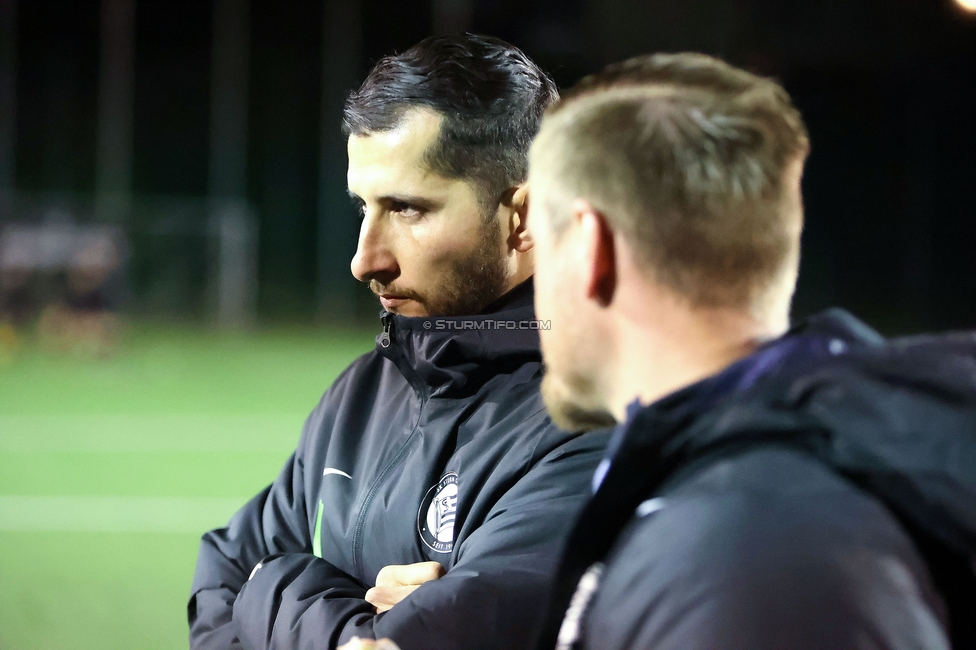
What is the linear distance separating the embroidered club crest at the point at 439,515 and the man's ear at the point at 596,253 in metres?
0.77

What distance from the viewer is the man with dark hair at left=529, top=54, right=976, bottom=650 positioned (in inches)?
36.1

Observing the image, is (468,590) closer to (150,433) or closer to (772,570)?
(772,570)

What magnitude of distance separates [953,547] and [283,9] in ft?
68.5

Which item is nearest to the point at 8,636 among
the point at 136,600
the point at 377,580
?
the point at 136,600

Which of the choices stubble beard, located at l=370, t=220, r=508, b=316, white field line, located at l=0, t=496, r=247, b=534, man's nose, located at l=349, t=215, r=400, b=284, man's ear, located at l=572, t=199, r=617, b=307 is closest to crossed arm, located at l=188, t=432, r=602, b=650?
stubble beard, located at l=370, t=220, r=508, b=316

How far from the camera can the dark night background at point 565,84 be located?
18984 millimetres

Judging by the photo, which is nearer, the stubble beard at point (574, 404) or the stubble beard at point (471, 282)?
the stubble beard at point (574, 404)

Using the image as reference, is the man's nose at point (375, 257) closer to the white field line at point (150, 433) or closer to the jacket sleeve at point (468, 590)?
the jacket sleeve at point (468, 590)

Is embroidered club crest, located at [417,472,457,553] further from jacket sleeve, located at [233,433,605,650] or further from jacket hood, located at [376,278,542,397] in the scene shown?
jacket hood, located at [376,278,542,397]

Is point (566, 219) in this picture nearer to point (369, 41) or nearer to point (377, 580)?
point (377, 580)

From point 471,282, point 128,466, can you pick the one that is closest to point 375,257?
point 471,282

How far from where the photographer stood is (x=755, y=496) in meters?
0.94

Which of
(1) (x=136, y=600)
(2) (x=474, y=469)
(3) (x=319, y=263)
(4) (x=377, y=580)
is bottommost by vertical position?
(3) (x=319, y=263)

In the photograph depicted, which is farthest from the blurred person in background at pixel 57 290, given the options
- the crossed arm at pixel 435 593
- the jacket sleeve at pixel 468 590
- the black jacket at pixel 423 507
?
the jacket sleeve at pixel 468 590
